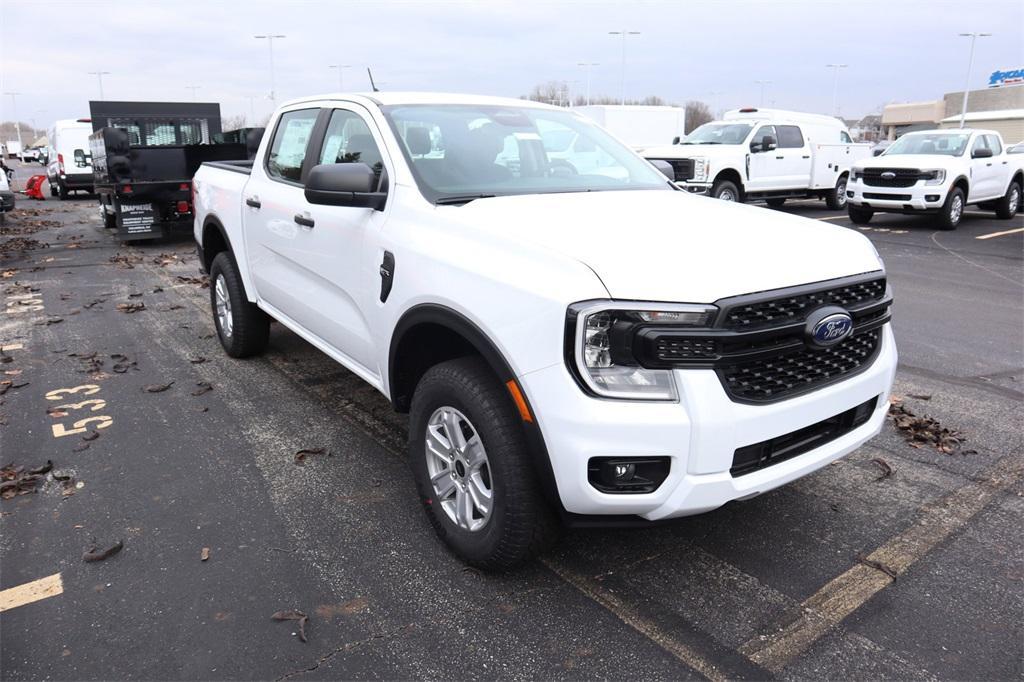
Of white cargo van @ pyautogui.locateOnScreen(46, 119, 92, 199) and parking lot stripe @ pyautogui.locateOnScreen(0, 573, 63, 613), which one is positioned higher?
white cargo van @ pyautogui.locateOnScreen(46, 119, 92, 199)

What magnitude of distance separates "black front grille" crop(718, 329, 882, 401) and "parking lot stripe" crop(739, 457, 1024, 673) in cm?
Answer: 82

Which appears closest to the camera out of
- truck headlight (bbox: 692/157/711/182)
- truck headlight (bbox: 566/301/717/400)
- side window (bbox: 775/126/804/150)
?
truck headlight (bbox: 566/301/717/400)

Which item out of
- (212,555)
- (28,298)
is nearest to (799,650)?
(212,555)

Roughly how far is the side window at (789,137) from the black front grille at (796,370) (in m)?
15.5

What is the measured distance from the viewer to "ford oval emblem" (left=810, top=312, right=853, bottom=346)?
2645 millimetres

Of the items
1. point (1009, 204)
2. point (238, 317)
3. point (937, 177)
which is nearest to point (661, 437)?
point (238, 317)

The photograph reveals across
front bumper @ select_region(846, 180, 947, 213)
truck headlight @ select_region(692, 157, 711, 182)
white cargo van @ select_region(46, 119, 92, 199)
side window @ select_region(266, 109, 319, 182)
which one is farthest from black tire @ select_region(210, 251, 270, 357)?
white cargo van @ select_region(46, 119, 92, 199)

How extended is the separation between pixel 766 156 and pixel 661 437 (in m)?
15.8

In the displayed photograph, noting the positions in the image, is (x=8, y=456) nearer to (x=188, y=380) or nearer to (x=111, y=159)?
(x=188, y=380)

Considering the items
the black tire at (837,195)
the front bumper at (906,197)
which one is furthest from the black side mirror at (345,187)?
the black tire at (837,195)

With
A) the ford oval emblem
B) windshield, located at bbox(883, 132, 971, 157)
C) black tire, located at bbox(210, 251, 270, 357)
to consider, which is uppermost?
windshield, located at bbox(883, 132, 971, 157)

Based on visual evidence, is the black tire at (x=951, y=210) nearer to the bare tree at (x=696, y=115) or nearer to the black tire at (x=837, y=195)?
the black tire at (x=837, y=195)

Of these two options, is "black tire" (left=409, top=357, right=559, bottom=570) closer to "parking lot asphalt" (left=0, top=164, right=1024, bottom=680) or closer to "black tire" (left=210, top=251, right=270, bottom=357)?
"parking lot asphalt" (left=0, top=164, right=1024, bottom=680)

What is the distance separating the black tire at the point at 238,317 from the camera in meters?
5.61
